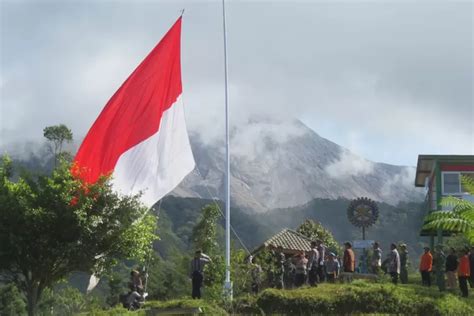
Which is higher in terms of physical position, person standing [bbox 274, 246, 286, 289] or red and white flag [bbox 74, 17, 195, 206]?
red and white flag [bbox 74, 17, 195, 206]

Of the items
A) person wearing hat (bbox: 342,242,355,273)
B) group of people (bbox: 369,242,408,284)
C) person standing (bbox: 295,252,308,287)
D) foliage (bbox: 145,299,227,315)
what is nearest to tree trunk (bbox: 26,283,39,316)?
foliage (bbox: 145,299,227,315)

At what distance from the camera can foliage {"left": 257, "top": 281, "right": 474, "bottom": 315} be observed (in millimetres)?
19781

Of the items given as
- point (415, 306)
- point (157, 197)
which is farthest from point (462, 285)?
point (157, 197)

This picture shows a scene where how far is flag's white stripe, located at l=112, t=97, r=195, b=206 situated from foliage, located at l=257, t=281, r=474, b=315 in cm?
453

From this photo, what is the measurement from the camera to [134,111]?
75.3 ft

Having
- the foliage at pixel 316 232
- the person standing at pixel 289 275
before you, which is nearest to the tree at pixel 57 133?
the foliage at pixel 316 232

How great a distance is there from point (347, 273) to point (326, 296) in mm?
6219

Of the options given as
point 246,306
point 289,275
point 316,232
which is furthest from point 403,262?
point 316,232

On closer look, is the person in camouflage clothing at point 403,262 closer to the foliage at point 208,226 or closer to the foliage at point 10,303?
the foliage at point 208,226

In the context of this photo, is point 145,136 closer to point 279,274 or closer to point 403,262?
point 279,274

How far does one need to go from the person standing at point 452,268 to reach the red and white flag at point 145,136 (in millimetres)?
9193

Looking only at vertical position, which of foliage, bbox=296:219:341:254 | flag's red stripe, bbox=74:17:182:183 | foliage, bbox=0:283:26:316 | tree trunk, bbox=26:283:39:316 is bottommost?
foliage, bbox=0:283:26:316

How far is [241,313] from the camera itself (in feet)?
63.4

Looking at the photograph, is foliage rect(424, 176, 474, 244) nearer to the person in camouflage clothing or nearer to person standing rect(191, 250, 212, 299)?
person standing rect(191, 250, 212, 299)
